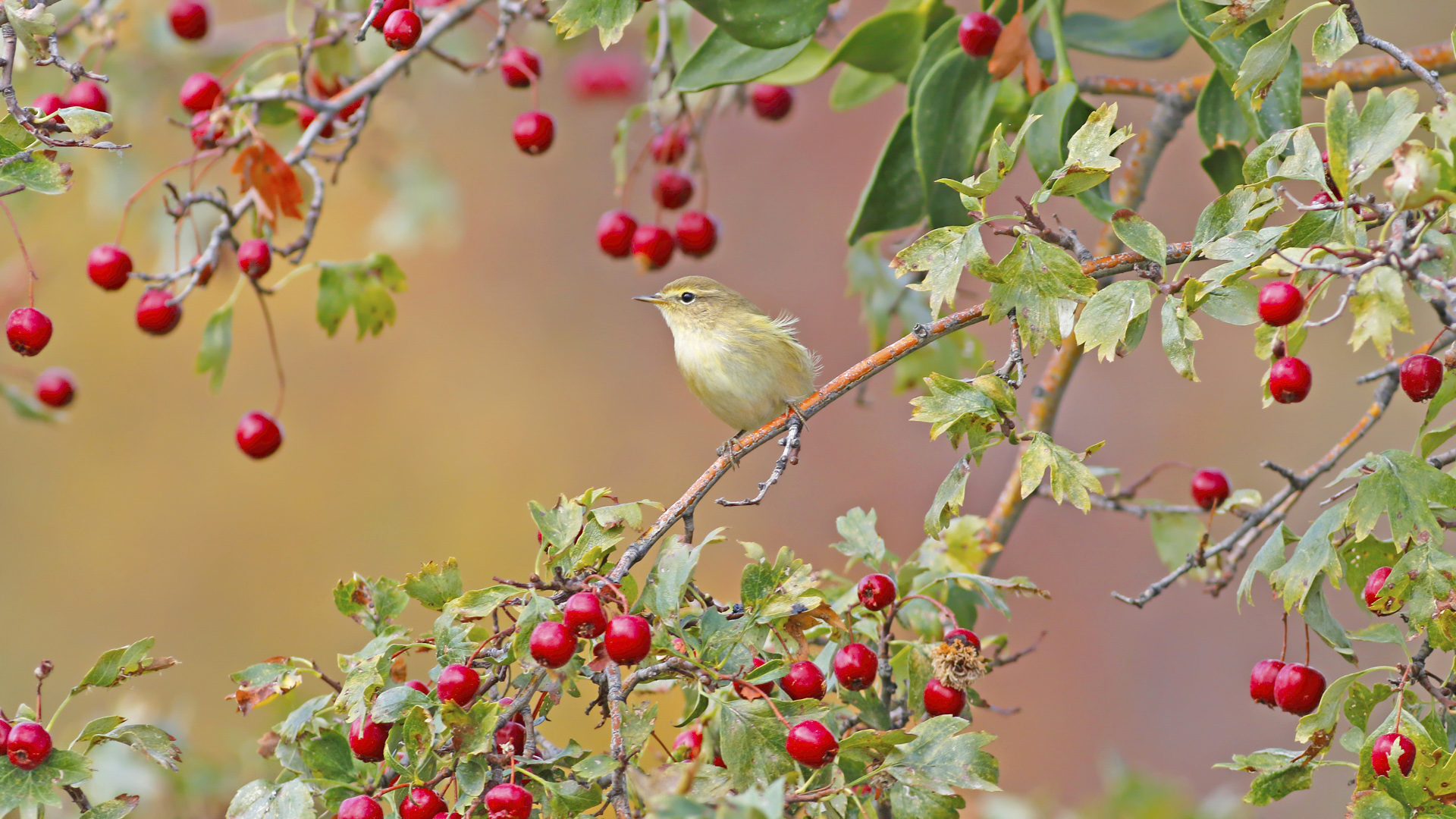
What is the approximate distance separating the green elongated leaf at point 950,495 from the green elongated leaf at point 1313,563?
1.14ft

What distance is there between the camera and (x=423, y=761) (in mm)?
1025

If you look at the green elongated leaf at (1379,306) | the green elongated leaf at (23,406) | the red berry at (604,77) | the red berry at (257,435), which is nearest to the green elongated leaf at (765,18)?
the green elongated leaf at (1379,306)

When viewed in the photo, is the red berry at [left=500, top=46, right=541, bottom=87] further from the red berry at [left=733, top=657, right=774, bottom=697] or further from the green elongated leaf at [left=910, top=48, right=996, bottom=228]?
the red berry at [left=733, top=657, right=774, bottom=697]

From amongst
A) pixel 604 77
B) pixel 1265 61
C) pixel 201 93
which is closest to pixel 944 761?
pixel 1265 61

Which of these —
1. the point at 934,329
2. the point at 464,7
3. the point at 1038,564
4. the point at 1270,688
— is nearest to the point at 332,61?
the point at 464,7

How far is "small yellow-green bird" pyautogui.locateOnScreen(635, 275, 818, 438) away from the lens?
1.97 m

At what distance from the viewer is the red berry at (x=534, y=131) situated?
1.88 metres

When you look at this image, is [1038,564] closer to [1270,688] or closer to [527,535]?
[527,535]

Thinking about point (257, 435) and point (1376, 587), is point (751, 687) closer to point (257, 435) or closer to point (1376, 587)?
point (1376, 587)

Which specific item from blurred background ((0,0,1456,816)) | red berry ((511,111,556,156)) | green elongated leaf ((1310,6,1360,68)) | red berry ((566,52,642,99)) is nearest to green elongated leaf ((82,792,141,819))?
red berry ((511,111,556,156))

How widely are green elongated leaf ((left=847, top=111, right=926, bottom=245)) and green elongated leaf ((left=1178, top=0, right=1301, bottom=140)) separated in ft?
1.34

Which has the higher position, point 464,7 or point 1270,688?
point 464,7

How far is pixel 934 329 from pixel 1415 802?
24.7 inches

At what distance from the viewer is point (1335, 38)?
1078mm
